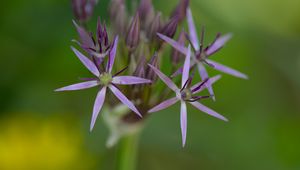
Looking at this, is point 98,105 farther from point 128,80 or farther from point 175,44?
point 175,44

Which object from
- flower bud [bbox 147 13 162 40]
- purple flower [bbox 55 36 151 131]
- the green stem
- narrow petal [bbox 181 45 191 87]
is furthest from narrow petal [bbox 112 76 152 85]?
the green stem

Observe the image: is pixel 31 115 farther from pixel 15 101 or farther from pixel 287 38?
pixel 287 38

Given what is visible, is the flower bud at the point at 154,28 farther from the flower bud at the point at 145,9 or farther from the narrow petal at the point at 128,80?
the narrow petal at the point at 128,80

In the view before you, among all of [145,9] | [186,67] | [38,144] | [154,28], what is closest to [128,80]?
[186,67]

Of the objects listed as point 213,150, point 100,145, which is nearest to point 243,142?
point 213,150

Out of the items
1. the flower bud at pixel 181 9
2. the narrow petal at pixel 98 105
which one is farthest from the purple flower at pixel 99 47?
the flower bud at pixel 181 9

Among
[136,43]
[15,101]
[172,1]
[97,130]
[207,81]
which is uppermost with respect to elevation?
[172,1]
